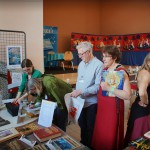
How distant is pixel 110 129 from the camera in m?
1.75

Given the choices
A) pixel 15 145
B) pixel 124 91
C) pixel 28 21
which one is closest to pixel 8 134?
pixel 15 145

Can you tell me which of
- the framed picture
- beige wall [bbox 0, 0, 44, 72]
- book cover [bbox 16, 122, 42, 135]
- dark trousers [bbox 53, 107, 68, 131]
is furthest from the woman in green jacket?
beige wall [bbox 0, 0, 44, 72]

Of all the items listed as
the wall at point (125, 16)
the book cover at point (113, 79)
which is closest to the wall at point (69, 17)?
the wall at point (125, 16)

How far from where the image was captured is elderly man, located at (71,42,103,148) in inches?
74.7

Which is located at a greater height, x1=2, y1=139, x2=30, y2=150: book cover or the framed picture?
the framed picture

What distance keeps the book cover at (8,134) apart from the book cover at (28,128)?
0.04m

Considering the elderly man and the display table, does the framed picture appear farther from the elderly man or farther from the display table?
the elderly man

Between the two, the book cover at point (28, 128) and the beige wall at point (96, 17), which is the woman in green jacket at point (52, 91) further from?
the beige wall at point (96, 17)

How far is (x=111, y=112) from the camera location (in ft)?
5.68

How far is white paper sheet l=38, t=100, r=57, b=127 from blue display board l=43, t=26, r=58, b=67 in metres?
5.39

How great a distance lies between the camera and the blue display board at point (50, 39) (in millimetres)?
6906

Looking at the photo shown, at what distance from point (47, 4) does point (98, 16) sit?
2.90 m

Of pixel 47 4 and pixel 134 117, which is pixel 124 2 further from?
pixel 134 117

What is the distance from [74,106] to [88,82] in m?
0.29
